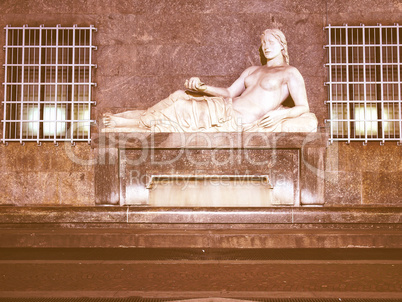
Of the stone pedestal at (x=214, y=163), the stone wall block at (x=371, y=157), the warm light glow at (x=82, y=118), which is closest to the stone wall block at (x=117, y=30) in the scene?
the warm light glow at (x=82, y=118)

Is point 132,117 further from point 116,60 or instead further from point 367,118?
point 367,118

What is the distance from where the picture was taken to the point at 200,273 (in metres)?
4.18

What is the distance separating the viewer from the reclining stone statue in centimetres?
706

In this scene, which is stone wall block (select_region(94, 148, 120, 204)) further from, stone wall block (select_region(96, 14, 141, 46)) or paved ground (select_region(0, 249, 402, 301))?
stone wall block (select_region(96, 14, 141, 46))

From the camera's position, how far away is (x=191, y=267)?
4438 millimetres

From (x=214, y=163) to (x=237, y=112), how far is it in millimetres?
982

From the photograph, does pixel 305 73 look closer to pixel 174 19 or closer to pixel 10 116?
pixel 174 19

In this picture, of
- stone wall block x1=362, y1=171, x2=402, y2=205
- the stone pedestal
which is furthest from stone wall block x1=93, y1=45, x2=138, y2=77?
stone wall block x1=362, y1=171, x2=402, y2=205

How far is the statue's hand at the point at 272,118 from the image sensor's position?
23.1 feet

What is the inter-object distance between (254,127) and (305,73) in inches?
108

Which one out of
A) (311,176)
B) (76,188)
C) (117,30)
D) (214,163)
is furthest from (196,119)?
(117,30)

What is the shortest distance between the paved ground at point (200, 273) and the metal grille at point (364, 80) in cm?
443

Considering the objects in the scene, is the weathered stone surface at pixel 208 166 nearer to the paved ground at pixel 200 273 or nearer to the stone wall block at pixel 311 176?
the stone wall block at pixel 311 176

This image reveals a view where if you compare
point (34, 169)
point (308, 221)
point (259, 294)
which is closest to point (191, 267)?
point (259, 294)
